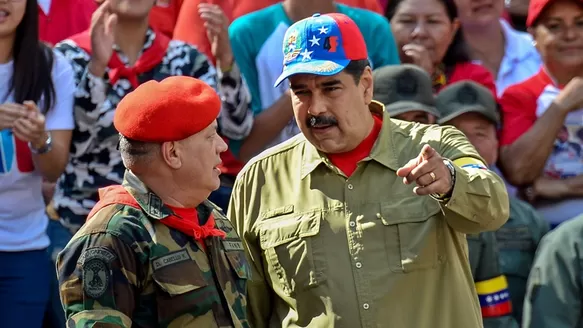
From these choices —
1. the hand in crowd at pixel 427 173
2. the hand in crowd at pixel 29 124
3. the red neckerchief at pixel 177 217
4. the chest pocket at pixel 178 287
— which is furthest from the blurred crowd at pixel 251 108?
the chest pocket at pixel 178 287

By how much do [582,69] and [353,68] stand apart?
2514 millimetres

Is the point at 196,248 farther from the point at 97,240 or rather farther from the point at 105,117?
the point at 105,117

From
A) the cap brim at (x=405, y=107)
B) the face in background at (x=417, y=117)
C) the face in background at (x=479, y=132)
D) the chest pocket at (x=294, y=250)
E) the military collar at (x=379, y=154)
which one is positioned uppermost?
the military collar at (x=379, y=154)

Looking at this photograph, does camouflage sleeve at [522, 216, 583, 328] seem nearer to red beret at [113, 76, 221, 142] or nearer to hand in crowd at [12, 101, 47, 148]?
red beret at [113, 76, 221, 142]

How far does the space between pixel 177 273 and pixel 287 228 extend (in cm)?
69

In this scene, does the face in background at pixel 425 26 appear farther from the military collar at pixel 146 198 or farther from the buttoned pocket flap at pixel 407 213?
the military collar at pixel 146 198

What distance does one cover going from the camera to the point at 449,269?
400cm

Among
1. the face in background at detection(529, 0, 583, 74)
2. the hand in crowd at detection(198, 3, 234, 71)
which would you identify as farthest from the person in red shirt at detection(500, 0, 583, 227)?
the hand in crowd at detection(198, 3, 234, 71)

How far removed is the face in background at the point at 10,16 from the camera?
5.38 m

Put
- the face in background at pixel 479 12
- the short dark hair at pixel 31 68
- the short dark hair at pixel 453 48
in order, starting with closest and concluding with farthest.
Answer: the short dark hair at pixel 31 68
the short dark hair at pixel 453 48
the face in background at pixel 479 12

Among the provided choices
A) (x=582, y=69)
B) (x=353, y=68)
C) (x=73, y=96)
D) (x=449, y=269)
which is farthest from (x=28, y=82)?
(x=582, y=69)

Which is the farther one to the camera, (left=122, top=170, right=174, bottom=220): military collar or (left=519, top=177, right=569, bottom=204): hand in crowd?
(left=519, top=177, right=569, bottom=204): hand in crowd

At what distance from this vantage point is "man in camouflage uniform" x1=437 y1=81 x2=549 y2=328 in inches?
221

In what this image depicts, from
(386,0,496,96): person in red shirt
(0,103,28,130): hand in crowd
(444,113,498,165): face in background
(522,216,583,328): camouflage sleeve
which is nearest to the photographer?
(522,216,583,328): camouflage sleeve
